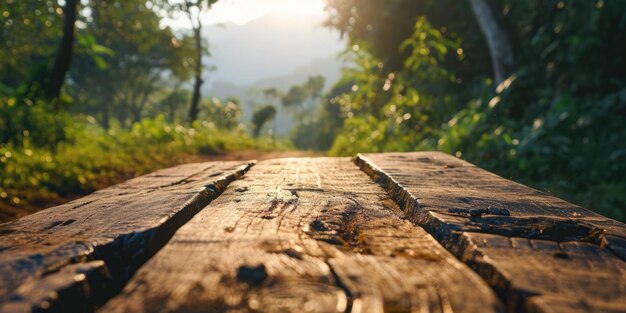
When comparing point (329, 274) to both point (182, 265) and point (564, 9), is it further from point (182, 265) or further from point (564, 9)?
point (564, 9)

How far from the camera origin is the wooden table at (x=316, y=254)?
610 mm

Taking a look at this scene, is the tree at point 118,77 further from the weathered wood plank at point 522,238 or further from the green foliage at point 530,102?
the weathered wood plank at point 522,238

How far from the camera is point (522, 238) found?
855mm

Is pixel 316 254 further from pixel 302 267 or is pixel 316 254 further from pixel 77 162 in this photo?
pixel 77 162

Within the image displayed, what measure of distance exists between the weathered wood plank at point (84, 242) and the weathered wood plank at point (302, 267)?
52mm

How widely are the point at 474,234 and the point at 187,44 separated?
691 inches

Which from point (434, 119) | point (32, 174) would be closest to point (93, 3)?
point (32, 174)

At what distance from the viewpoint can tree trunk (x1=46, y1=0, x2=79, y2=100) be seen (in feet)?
23.6

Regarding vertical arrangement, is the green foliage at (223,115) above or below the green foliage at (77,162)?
above

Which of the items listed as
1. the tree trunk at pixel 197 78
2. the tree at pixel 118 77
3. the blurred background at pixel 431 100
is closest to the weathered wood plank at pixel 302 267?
the blurred background at pixel 431 100

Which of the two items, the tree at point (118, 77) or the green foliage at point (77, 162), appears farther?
→ the tree at point (118, 77)

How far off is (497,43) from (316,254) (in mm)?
7158

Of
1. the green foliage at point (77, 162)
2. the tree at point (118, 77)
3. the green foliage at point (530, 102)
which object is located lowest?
the green foliage at point (77, 162)

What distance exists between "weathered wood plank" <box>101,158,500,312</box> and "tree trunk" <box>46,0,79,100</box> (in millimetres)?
7660
